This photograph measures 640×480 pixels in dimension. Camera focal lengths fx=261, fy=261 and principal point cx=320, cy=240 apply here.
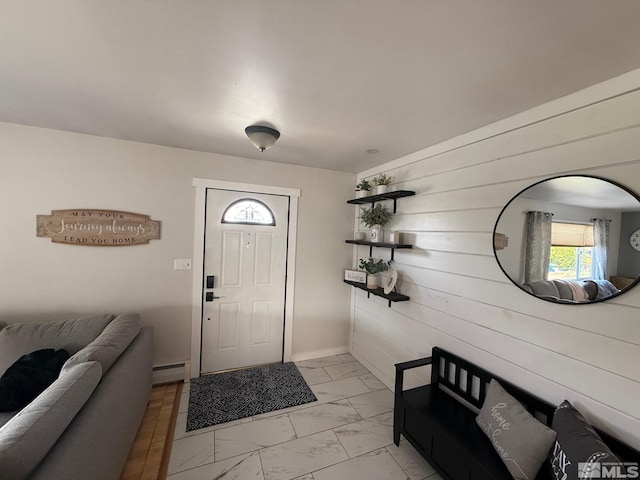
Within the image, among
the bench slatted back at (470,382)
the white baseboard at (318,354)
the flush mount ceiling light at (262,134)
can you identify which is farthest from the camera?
the white baseboard at (318,354)

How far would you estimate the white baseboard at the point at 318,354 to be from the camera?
3242 millimetres

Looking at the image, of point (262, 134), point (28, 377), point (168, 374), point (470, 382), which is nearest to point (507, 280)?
point (470, 382)

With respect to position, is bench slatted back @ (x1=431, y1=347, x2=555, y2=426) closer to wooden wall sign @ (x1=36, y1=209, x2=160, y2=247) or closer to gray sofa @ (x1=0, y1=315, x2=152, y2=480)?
gray sofa @ (x1=0, y1=315, x2=152, y2=480)

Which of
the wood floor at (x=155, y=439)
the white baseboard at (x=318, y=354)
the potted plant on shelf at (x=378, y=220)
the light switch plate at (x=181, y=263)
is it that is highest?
the potted plant on shelf at (x=378, y=220)

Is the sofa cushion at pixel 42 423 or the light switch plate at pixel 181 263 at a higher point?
the light switch plate at pixel 181 263

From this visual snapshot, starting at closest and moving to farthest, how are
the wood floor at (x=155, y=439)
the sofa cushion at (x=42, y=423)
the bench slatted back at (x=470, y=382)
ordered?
the sofa cushion at (x=42, y=423)
the bench slatted back at (x=470, y=382)
the wood floor at (x=155, y=439)

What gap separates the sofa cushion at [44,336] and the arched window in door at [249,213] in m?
1.45

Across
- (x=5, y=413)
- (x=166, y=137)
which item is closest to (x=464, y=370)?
(x=5, y=413)

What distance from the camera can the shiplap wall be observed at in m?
1.25

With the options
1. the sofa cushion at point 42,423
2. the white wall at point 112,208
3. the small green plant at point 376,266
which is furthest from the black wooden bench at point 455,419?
the sofa cushion at point 42,423

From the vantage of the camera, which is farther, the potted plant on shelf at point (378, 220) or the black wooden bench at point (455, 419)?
the potted plant on shelf at point (378, 220)

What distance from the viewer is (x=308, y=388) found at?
8.82ft

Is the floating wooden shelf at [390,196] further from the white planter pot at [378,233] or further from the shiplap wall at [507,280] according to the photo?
the white planter pot at [378,233]

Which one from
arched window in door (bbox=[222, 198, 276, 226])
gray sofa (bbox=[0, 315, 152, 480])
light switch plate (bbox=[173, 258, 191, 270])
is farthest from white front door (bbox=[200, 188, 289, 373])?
gray sofa (bbox=[0, 315, 152, 480])
